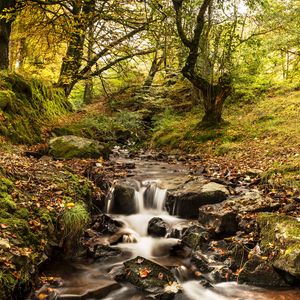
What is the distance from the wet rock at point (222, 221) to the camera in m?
5.60

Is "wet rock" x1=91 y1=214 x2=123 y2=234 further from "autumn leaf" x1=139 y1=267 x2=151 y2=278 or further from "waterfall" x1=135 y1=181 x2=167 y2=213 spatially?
"autumn leaf" x1=139 y1=267 x2=151 y2=278

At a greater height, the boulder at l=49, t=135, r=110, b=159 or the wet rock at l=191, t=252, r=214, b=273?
the boulder at l=49, t=135, r=110, b=159

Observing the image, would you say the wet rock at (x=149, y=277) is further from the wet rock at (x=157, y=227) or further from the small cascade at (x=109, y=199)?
the small cascade at (x=109, y=199)

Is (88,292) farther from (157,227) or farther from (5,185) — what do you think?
(157,227)

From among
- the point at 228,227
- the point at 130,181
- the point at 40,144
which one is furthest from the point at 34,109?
the point at 228,227

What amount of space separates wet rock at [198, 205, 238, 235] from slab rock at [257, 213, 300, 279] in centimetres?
45

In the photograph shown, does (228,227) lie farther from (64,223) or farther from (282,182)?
(64,223)

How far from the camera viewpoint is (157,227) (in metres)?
6.27

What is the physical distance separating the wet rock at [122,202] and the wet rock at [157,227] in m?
0.81

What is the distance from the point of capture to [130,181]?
793 cm

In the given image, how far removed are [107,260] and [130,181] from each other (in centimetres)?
277

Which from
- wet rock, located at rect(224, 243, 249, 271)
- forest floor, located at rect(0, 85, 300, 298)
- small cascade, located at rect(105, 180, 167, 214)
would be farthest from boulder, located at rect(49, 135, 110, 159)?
wet rock, located at rect(224, 243, 249, 271)

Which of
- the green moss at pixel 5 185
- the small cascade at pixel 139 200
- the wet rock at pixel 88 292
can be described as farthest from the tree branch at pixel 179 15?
the wet rock at pixel 88 292

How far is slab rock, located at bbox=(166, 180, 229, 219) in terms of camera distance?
6.65 meters
